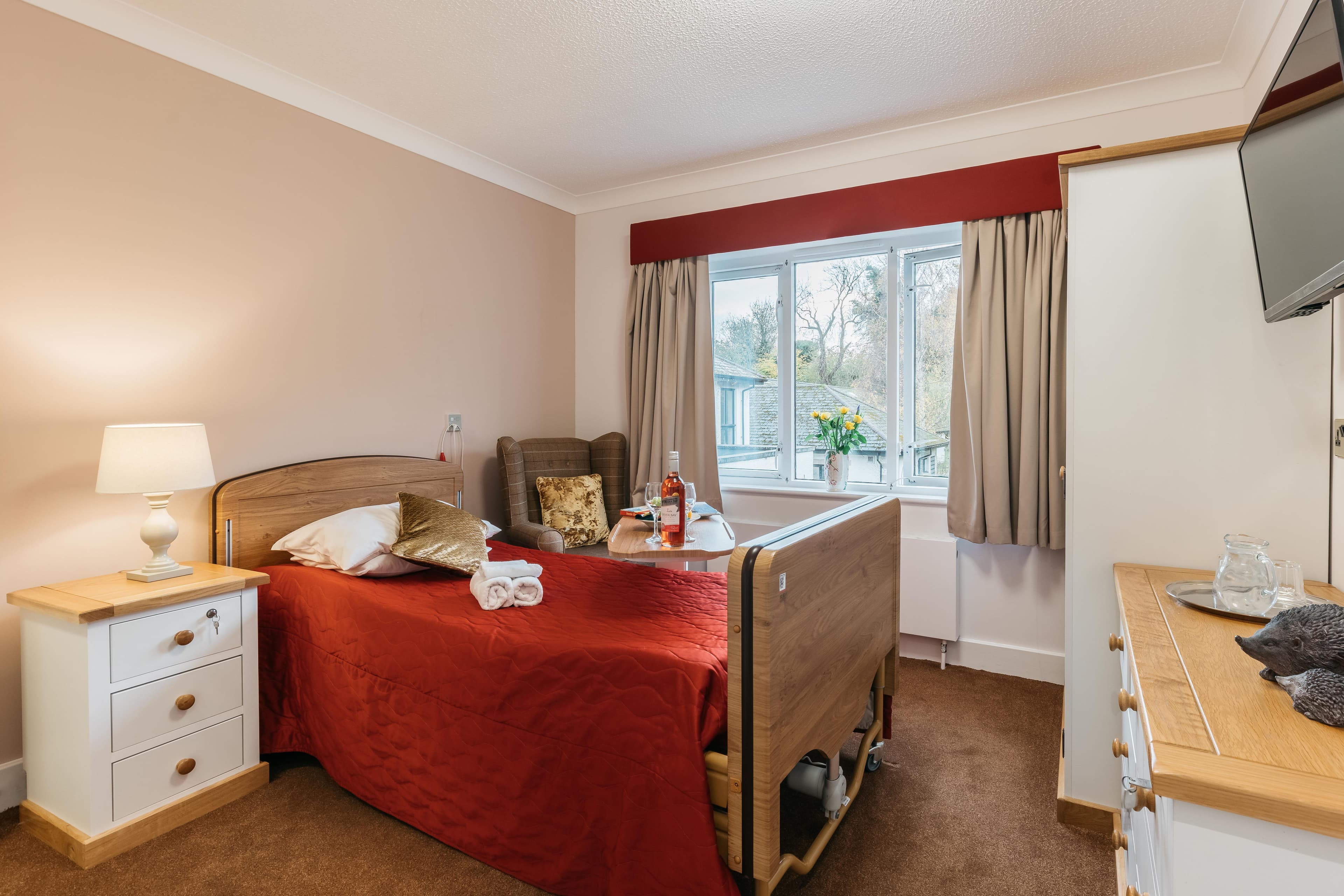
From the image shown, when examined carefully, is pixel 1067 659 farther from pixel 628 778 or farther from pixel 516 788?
pixel 516 788

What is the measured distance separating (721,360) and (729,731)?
9.99ft

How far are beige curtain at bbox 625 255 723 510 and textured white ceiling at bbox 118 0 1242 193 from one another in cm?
88

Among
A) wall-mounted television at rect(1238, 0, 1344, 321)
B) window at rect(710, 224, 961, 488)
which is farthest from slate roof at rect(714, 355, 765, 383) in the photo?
wall-mounted television at rect(1238, 0, 1344, 321)

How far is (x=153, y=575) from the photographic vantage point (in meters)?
2.18

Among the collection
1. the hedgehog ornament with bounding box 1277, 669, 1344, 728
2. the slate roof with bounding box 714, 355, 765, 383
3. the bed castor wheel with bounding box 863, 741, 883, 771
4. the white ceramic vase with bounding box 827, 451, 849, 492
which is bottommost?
the bed castor wheel with bounding box 863, 741, 883, 771

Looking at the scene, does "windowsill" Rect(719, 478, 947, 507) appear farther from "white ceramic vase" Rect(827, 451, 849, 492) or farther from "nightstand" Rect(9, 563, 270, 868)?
"nightstand" Rect(9, 563, 270, 868)

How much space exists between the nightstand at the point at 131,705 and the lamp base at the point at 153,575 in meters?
0.02

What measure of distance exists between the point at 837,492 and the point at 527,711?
244 centimetres

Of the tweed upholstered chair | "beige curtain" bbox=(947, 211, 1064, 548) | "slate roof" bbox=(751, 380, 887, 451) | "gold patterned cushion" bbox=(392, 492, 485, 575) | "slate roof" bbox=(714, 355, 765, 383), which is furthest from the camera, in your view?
"slate roof" bbox=(714, 355, 765, 383)

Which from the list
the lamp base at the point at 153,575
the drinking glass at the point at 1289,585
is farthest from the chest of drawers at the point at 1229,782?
the lamp base at the point at 153,575

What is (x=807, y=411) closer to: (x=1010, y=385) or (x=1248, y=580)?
(x=1010, y=385)

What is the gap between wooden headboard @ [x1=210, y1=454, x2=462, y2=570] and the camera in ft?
8.48

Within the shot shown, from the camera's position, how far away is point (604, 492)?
13.7 feet

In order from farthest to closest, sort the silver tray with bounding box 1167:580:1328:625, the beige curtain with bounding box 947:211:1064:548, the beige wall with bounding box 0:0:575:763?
the beige curtain with bounding box 947:211:1064:548
the beige wall with bounding box 0:0:575:763
the silver tray with bounding box 1167:580:1328:625
